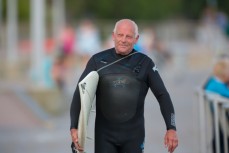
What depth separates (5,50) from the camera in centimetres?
4384

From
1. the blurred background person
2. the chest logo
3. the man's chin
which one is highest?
the man's chin

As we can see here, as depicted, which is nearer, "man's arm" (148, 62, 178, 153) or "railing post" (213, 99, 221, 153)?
"man's arm" (148, 62, 178, 153)

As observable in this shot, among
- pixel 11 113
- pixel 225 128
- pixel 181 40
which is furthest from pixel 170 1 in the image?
pixel 225 128

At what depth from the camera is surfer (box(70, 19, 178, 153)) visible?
21.1 feet

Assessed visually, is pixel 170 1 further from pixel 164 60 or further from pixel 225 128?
pixel 225 128

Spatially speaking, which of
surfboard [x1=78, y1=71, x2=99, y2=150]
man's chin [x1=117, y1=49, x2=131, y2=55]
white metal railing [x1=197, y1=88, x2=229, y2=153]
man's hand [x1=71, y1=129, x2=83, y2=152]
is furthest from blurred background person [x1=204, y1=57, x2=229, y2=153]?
man's hand [x1=71, y1=129, x2=83, y2=152]

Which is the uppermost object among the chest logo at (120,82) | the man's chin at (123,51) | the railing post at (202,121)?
the man's chin at (123,51)

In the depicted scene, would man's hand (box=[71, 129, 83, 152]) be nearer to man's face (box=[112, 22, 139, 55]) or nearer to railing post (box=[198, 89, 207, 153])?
man's face (box=[112, 22, 139, 55])

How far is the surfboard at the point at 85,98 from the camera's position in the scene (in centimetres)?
621

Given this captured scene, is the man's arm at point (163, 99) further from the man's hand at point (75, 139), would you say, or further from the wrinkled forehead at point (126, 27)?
the man's hand at point (75, 139)

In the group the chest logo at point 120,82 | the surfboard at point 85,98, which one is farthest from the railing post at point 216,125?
the surfboard at point 85,98

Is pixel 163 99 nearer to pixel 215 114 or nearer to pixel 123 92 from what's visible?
pixel 123 92

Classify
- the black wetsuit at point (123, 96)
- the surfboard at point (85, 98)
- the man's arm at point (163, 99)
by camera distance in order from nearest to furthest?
the surfboard at point (85, 98) < the man's arm at point (163, 99) < the black wetsuit at point (123, 96)

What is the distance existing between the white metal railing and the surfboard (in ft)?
7.40
